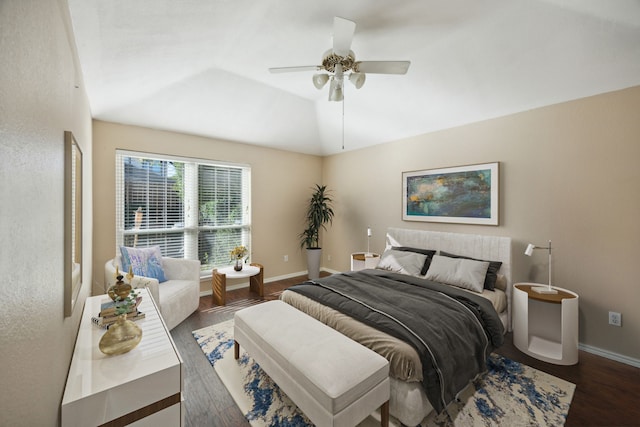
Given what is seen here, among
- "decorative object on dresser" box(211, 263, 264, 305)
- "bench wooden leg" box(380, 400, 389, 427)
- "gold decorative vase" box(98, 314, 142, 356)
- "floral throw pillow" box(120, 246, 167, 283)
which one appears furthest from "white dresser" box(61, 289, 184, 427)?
"decorative object on dresser" box(211, 263, 264, 305)

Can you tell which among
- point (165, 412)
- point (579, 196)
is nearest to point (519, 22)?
point (579, 196)

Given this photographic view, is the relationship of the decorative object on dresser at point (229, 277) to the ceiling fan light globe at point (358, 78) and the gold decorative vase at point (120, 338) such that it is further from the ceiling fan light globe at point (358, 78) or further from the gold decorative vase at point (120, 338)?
the ceiling fan light globe at point (358, 78)

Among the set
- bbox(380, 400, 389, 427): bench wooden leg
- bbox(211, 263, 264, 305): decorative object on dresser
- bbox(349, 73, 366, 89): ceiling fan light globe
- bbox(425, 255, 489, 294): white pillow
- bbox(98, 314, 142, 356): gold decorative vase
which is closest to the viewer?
bbox(98, 314, 142, 356): gold decorative vase

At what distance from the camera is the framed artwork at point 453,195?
10.8 feet

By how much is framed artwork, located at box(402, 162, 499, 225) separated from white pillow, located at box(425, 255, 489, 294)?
2.18ft

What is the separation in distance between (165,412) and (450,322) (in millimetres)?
2008

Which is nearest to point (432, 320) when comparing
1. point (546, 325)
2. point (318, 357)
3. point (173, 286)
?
point (318, 357)

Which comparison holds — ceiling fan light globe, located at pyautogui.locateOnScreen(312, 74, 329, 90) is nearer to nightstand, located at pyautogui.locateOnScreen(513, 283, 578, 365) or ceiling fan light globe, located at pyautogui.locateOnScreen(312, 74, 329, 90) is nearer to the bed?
the bed

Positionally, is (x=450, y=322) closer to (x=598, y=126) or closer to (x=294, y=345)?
(x=294, y=345)

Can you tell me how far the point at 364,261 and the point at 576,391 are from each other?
2678 mm

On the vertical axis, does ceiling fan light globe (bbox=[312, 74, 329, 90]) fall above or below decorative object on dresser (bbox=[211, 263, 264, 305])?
above

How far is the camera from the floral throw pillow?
3.07 metres

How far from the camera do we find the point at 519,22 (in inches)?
81.7

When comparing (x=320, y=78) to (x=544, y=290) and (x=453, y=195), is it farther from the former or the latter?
(x=544, y=290)
